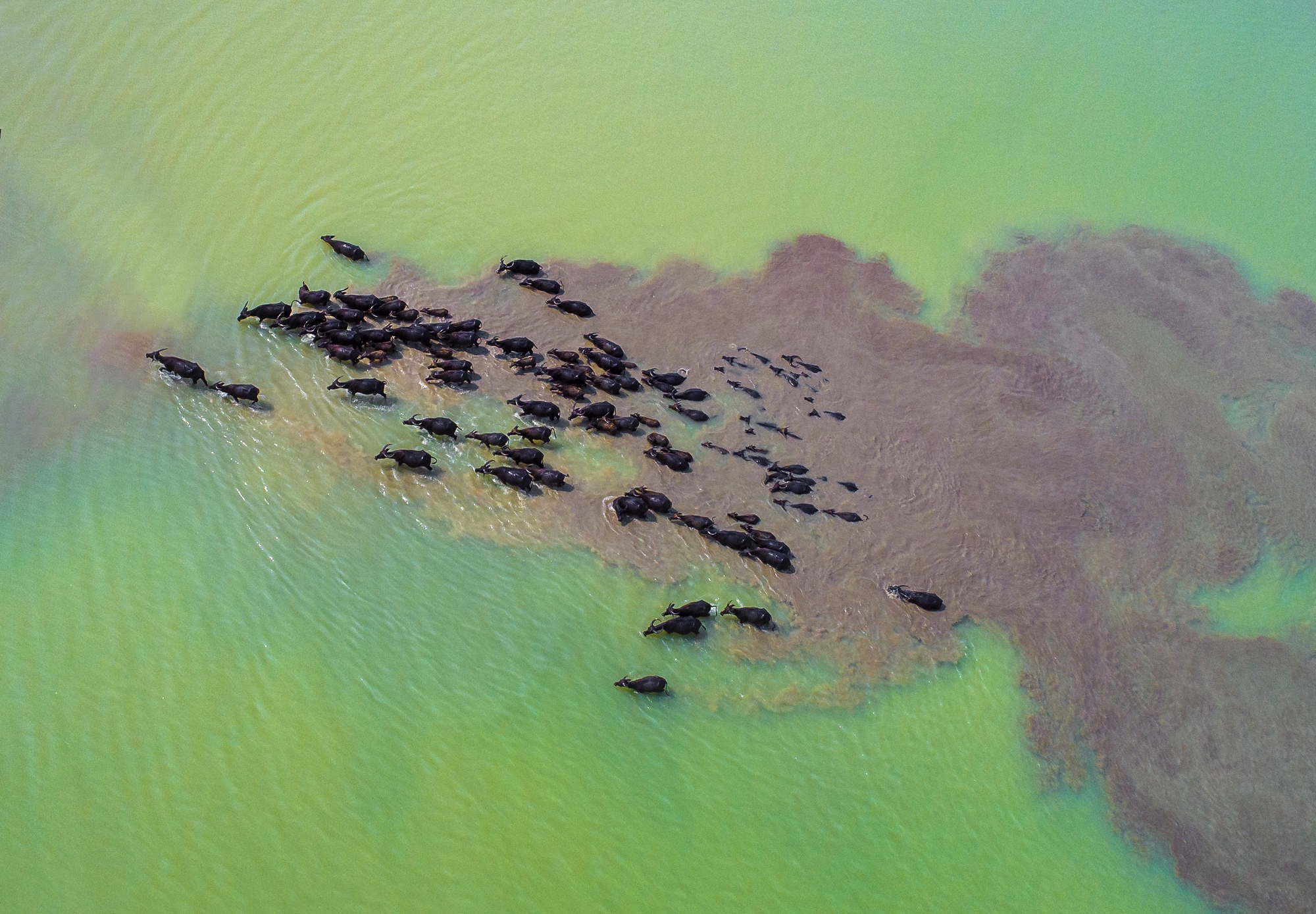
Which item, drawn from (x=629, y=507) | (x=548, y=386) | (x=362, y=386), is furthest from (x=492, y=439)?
(x=629, y=507)

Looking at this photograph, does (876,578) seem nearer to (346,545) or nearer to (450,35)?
(346,545)

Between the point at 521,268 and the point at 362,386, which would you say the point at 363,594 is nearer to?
the point at 362,386

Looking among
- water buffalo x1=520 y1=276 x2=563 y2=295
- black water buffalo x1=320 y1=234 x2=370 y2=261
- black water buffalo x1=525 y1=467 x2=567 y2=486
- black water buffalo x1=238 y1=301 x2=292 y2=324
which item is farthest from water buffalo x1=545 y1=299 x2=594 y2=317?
black water buffalo x1=238 y1=301 x2=292 y2=324

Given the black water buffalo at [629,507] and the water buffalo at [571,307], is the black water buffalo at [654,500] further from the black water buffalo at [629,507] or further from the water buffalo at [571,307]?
the water buffalo at [571,307]

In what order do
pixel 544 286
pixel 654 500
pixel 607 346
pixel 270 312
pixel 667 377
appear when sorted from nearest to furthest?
1. pixel 654 500
2. pixel 270 312
3. pixel 667 377
4. pixel 607 346
5. pixel 544 286

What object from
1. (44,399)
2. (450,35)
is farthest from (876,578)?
(450,35)

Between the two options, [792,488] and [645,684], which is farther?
[792,488]

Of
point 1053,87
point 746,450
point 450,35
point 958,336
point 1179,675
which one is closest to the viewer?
point 1179,675
